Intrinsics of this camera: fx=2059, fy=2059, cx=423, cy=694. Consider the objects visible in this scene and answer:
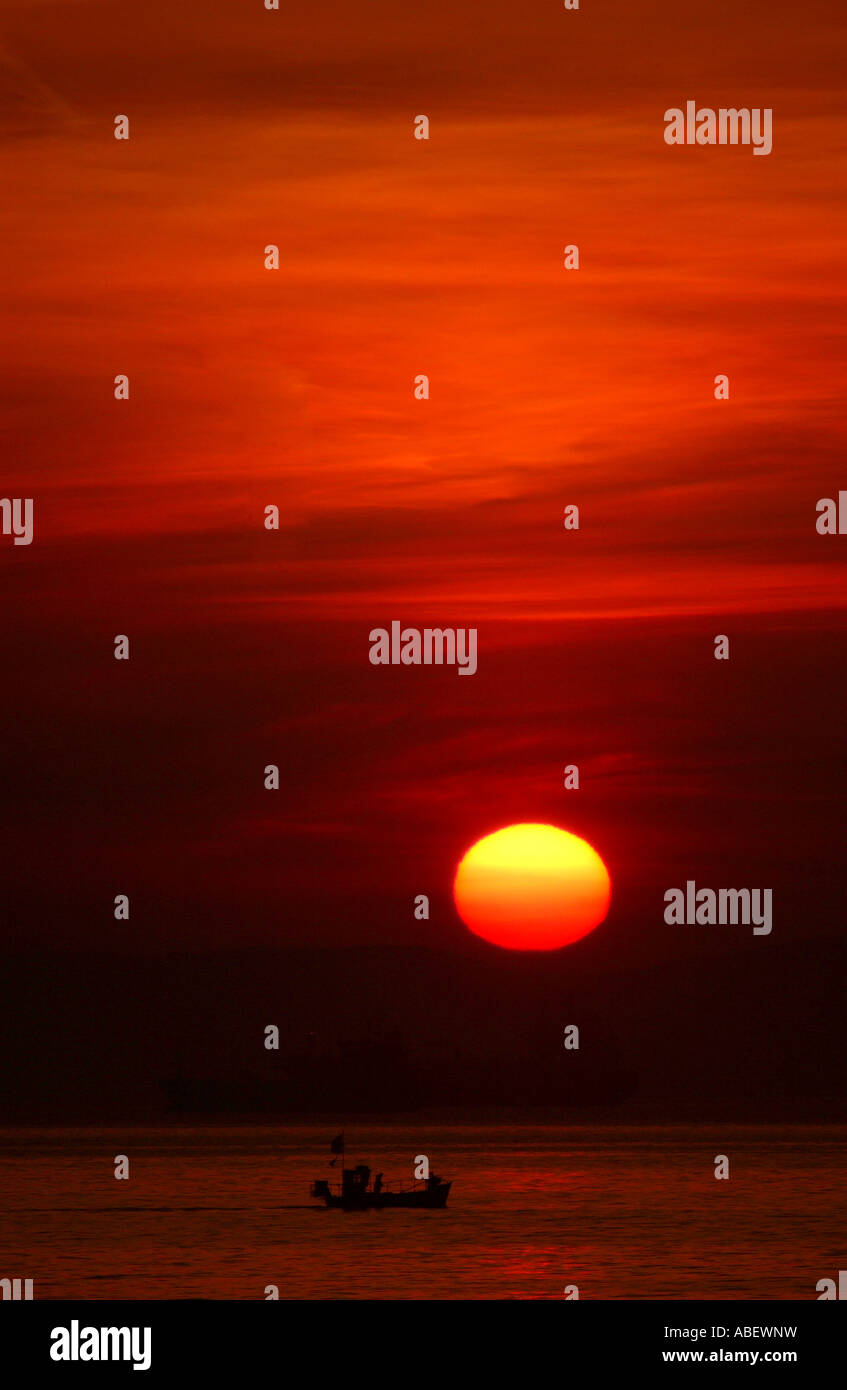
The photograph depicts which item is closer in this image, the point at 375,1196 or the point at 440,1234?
the point at 440,1234

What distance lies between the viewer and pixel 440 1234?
94625 millimetres

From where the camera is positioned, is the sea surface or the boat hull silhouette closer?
the sea surface

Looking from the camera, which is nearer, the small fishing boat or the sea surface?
the sea surface

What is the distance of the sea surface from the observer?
73688mm

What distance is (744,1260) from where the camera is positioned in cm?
8325

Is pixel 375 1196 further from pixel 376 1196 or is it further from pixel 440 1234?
pixel 440 1234

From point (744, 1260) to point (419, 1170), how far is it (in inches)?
2212

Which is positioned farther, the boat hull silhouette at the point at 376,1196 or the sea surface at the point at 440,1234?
the boat hull silhouette at the point at 376,1196

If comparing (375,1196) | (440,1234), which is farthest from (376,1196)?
(440,1234)

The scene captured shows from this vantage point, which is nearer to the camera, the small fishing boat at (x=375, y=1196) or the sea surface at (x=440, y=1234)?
the sea surface at (x=440, y=1234)

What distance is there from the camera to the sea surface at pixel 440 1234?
242ft
